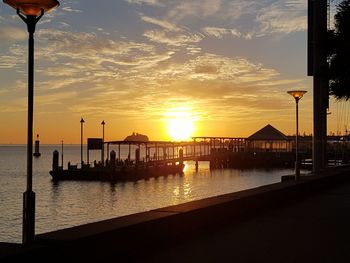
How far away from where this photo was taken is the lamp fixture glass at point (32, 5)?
695 centimetres

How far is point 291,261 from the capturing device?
25.5 feet

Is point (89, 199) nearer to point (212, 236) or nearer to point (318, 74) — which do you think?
point (318, 74)

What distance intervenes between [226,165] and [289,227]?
94.4 metres

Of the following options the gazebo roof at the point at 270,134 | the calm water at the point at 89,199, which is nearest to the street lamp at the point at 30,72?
the calm water at the point at 89,199

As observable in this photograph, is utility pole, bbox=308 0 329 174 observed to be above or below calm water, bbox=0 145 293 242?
above

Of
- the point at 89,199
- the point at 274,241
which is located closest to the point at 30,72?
the point at 274,241

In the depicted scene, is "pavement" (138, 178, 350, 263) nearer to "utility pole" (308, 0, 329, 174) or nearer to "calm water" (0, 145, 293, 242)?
"utility pole" (308, 0, 329, 174)

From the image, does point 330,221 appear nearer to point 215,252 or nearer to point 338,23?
point 215,252

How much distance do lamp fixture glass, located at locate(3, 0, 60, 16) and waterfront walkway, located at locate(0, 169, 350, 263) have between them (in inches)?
110

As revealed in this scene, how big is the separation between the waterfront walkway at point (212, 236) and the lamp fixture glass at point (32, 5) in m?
2.80

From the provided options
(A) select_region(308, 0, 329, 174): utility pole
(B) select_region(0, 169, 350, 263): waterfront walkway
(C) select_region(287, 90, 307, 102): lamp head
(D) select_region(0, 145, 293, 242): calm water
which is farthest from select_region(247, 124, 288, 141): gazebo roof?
(B) select_region(0, 169, 350, 263): waterfront walkway

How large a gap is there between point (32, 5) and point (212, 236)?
4871mm

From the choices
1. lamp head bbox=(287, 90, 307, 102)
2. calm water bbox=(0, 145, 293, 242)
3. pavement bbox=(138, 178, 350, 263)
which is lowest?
calm water bbox=(0, 145, 293, 242)

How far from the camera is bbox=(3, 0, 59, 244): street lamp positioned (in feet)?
22.4
